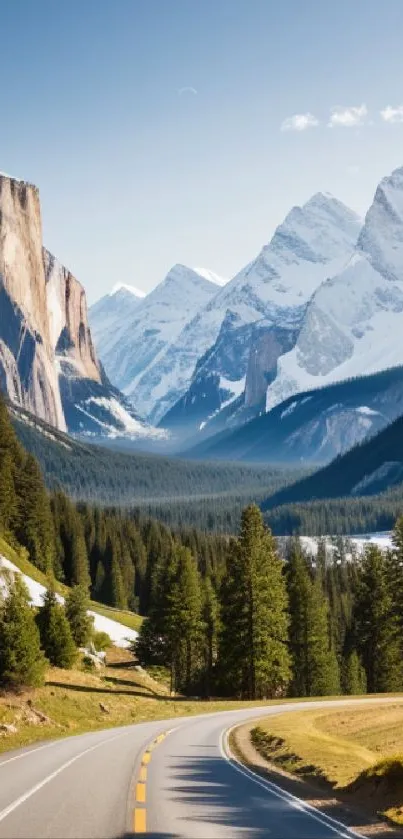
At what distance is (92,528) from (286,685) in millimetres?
68331

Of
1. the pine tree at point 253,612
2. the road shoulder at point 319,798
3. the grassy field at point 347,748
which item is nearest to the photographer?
the road shoulder at point 319,798

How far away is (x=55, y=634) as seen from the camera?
198 feet

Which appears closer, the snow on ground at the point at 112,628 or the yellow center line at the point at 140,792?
the yellow center line at the point at 140,792

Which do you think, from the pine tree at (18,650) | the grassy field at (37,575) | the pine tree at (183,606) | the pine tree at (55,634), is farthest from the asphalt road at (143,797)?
the grassy field at (37,575)

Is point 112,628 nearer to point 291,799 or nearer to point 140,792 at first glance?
point 140,792

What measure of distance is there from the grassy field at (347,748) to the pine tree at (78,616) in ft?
84.9

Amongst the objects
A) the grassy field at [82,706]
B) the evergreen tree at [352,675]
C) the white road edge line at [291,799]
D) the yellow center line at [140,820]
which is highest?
the yellow center line at [140,820]

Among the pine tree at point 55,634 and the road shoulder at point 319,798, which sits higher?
the pine tree at point 55,634

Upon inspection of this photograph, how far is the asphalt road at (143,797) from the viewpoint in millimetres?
16375

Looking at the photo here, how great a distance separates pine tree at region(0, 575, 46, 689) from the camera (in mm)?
46562

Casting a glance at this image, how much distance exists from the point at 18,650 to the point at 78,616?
85.1 ft

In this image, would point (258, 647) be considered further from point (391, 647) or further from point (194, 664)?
point (194, 664)

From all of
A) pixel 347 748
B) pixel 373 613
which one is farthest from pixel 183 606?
pixel 347 748

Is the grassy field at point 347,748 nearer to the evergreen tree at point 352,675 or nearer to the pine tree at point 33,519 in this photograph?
the evergreen tree at point 352,675
